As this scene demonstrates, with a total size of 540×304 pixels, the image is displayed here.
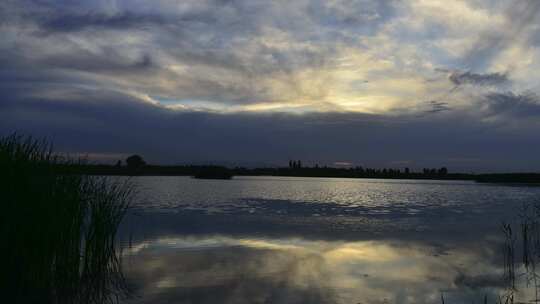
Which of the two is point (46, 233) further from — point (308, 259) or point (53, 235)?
point (308, 259)

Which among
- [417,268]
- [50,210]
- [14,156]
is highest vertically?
[14,156]

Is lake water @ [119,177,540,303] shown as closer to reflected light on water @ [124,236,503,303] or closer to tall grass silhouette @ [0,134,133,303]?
reflected light on water @ [124,236,503,303]

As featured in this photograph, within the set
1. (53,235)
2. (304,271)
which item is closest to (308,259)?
(304,271)

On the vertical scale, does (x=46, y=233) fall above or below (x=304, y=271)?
above

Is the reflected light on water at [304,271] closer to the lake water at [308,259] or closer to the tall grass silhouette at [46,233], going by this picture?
the lake water at [308,259]

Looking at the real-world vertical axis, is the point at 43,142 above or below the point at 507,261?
above

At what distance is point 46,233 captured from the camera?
8625mm

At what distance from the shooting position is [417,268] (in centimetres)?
1212

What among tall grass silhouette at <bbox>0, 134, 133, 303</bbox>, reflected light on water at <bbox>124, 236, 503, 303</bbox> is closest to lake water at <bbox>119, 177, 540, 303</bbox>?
reflected light on water at <bbox>124, 236, 503, 303</bbox>

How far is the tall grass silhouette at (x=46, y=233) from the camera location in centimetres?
841

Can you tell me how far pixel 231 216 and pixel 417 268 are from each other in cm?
1294

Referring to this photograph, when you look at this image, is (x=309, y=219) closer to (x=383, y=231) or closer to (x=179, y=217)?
(x=383, y=231)

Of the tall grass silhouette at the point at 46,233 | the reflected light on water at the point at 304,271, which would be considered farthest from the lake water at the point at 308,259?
the tall grass silhouette at the point at 46,233

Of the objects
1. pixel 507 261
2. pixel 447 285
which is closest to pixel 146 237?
pixel 447 285
